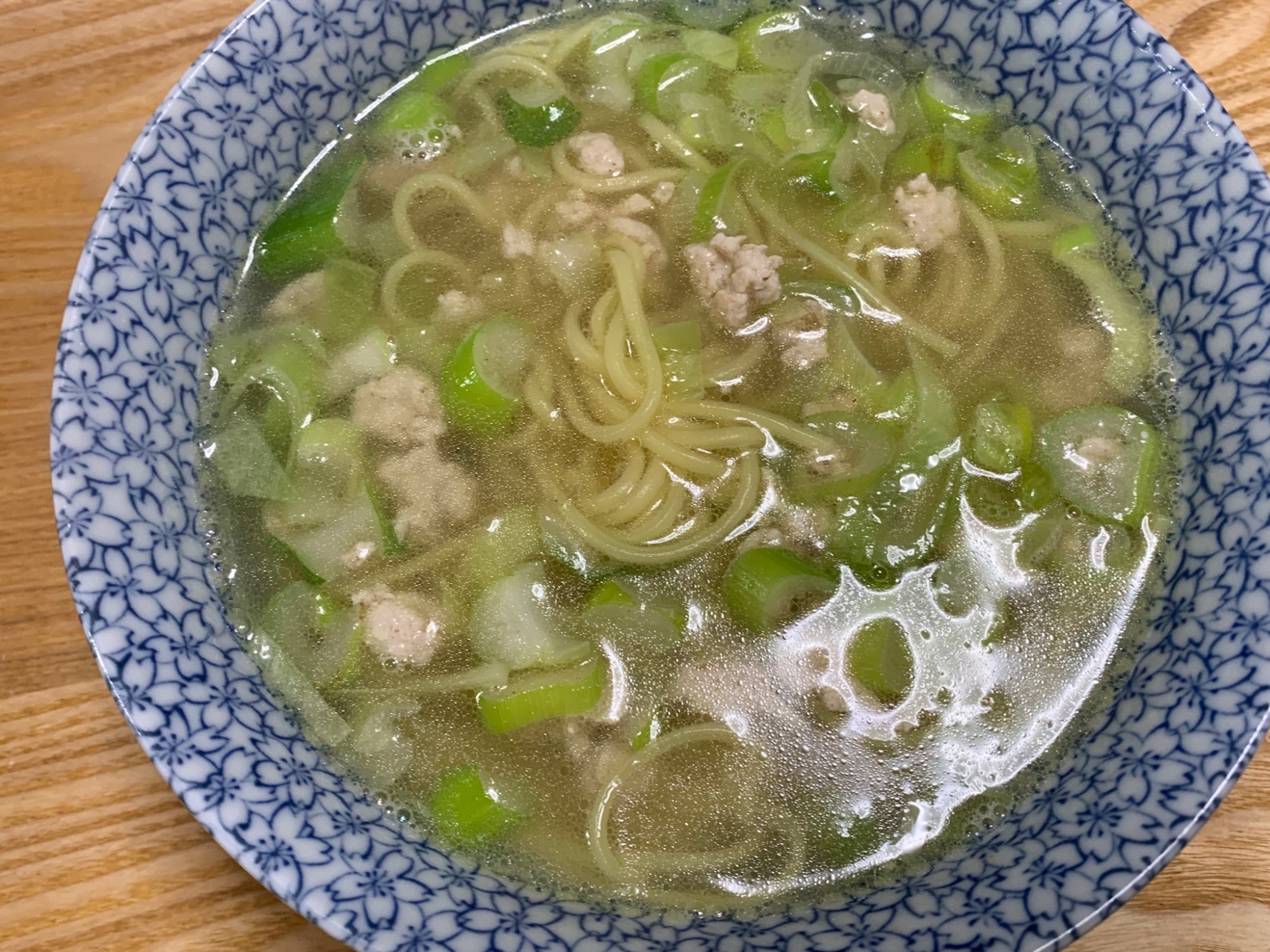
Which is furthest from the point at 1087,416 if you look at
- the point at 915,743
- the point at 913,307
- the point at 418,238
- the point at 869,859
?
the point at 418,238

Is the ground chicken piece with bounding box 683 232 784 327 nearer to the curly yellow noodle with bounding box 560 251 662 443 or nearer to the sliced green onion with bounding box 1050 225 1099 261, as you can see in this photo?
the curly yellow noodle with bounding box 560 251 662 443

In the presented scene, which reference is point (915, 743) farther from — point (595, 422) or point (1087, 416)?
point (595, 422)

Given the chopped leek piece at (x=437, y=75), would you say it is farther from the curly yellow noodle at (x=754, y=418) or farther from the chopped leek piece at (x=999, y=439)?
the chopped leek piece at (x=999, y=439)

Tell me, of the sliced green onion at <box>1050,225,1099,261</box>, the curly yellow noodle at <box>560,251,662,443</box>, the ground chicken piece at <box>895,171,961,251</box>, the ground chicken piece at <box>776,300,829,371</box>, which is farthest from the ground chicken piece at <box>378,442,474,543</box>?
the sliced green onion at <box>1050,225,1099,261</box>

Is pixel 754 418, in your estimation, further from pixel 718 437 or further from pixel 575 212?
pixel 575 212

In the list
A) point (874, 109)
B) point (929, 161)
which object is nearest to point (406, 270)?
point (874, 109)

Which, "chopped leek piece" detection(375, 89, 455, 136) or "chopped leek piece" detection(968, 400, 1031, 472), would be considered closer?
"chopped leek piece" detection(968, 400, 1031, 472)
